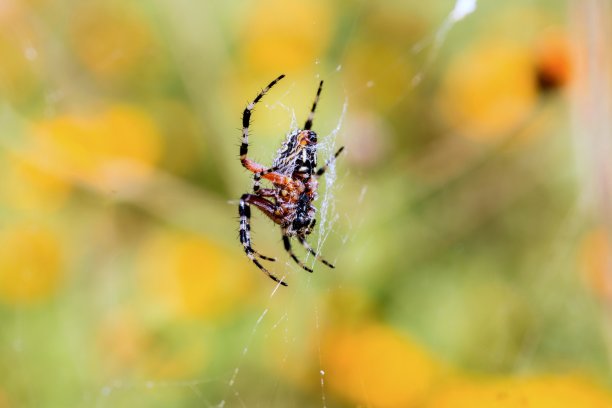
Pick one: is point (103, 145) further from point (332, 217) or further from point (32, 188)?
point (332, 217)

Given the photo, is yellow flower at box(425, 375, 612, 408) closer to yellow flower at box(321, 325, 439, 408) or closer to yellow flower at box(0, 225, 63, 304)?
yellow flower at box(321, 325, 439, 408)

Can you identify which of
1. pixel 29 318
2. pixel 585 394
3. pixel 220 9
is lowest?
pixel 585 394

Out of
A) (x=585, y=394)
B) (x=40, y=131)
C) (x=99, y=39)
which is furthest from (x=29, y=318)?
(x=585, y=394)

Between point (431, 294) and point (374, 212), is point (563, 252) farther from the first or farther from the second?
point (374, 212)

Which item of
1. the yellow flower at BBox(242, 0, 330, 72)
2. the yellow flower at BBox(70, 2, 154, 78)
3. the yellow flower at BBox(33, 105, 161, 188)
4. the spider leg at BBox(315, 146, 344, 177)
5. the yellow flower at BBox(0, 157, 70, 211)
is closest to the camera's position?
the spider leg at BBox(315, 146, 344, 177)

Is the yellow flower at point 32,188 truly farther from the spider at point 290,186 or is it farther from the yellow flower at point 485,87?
the yellow flower at point 485,87

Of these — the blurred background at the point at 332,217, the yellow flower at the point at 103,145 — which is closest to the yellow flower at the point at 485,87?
Result: the blurred background at the point at 332,217

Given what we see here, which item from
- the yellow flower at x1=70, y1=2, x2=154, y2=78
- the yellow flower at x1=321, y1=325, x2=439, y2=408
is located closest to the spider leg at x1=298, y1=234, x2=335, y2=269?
the yellow flower at x1=321, y1=325, x2=439, y2=408
